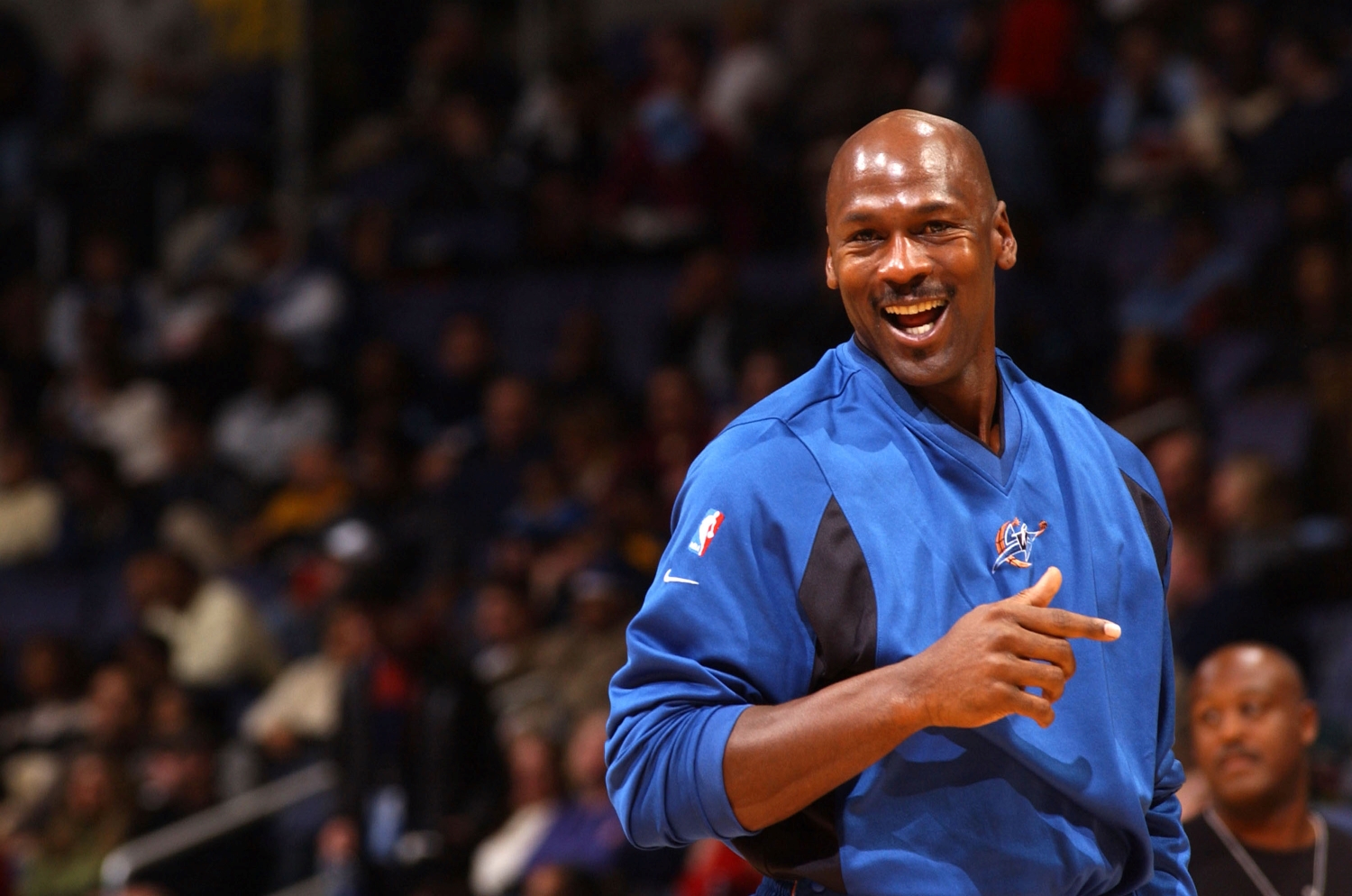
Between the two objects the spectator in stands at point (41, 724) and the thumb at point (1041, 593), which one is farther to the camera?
the spectator in stands at point (41, 724)

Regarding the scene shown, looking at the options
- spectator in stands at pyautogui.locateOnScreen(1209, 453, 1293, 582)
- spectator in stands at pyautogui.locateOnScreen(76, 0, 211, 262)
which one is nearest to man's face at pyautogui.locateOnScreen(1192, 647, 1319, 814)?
spectator in stands at pyautogui.locateOnScreen(1209, 453, 1293, 582)

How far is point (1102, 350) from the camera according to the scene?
845 cm

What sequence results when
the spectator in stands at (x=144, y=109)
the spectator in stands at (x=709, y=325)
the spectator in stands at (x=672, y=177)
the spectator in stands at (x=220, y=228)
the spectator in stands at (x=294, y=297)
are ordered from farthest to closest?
the spectator in stands at (x=144, y=109) < the spectator in stands at (x=220, y=228) < the spectator in stands at (x=294, y=297) < the spectator in stands at (x=672, y=177) < the spectator in stands at (x=709, y=325)

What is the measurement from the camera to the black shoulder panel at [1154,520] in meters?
2.25

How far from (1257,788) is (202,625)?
6.50m

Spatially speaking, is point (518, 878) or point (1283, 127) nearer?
point (518, 878)

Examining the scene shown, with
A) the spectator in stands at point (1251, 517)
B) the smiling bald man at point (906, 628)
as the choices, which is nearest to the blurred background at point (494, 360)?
the spectator in stands at point (1251, 517)

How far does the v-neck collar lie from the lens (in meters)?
2.11

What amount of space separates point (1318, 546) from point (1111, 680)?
4.94 m

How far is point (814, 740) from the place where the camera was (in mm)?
1841

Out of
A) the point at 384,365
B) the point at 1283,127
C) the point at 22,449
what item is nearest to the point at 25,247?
the point at 22,449

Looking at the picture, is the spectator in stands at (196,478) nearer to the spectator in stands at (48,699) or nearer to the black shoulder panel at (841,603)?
the spectator in stands at (48,699)

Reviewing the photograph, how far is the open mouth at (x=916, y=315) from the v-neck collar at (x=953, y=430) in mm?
65

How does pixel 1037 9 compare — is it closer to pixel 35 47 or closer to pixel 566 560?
pixel 566 560
